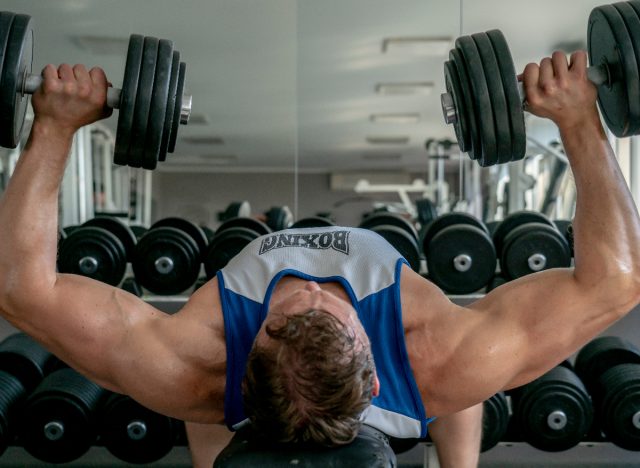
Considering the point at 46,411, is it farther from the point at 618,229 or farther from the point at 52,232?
the point at 618,229

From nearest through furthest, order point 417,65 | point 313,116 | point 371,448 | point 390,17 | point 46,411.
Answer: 1. point 371,448
2. point 46,411
3. point 390,17
4. point 313,116
5. point 417,65

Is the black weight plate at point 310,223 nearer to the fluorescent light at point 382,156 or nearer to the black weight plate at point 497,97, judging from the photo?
the black weight plate at point 497,97

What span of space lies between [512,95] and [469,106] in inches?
2.7

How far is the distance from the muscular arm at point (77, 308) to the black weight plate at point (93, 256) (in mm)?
1000

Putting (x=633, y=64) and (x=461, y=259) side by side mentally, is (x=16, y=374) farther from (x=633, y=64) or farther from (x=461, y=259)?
(x=633, y=64)

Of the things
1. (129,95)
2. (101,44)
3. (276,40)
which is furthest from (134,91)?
(101,44)

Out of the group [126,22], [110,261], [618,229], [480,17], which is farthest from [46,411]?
[480,17]

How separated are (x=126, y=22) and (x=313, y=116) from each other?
1094 mm

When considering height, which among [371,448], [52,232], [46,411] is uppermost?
[52,232]

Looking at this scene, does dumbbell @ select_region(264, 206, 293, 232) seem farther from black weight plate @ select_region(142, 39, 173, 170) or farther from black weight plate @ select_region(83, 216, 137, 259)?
black weight plate @ select_region(142, 39, 173, 170)

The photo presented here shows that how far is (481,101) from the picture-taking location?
1.26 m

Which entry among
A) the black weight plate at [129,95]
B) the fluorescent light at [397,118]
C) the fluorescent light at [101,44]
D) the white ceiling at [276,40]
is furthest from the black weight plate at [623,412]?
the fluorescent light at [397,118]

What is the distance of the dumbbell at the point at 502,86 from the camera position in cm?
126

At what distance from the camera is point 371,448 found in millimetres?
1072
